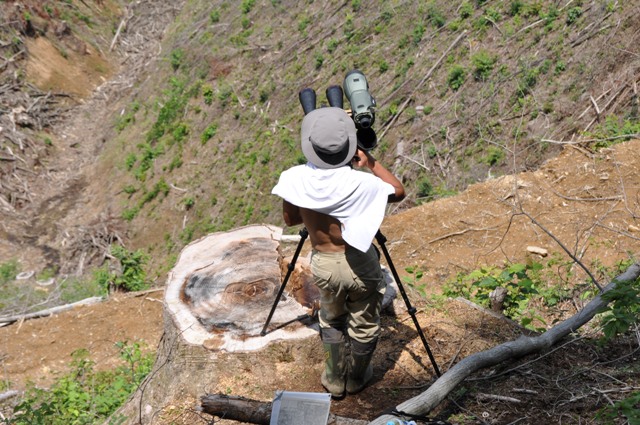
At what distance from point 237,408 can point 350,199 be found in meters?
1.59

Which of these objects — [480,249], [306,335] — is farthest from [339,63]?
[306,335]

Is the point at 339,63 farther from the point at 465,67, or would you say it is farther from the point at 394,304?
the point at 394,304

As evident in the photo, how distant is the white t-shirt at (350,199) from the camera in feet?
12.3

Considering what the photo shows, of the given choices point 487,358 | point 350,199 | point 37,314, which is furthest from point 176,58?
point 487,358

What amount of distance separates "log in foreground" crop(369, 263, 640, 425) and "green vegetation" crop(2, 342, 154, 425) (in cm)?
318

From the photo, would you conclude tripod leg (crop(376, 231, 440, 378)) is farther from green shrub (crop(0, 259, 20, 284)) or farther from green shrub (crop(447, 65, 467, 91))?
green shrub (crop(0, 259, 20, 284))

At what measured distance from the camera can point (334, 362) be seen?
14.3 ft

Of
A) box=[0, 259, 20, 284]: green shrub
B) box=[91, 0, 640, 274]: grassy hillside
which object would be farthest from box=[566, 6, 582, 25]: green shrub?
box=[0, 259, 20, 284]: green shrub

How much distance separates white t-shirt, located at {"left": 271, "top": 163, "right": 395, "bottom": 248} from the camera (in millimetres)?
3734

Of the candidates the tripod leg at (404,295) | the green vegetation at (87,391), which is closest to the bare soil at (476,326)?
the tripod leg at (404,295)

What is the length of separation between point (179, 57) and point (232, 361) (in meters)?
15.4

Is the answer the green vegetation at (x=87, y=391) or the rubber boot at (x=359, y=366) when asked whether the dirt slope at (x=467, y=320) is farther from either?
the green vegetation at (x=87, y=391)

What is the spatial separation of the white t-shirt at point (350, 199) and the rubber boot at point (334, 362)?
87 centimetres

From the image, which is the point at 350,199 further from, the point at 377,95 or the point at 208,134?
the point at 208,134
